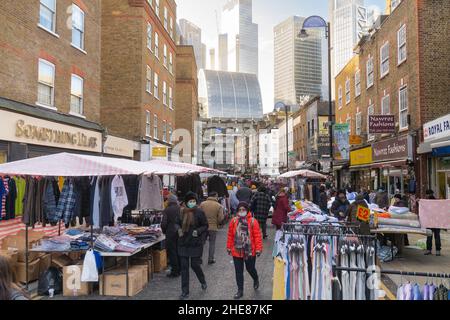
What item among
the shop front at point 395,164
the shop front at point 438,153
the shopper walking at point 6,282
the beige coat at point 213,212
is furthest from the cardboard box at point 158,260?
the shop front at point 395,164

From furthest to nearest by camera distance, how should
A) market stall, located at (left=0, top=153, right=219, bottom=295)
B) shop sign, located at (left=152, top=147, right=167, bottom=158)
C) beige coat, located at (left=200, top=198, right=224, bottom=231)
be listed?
shop sign, located at (left=152, top=147, right=167, bottom=158)
beige coat, located at (left=200, top=198, right=224, bottom=231)
market stall, located at (left=0, top=153, right=219, bottom=295)

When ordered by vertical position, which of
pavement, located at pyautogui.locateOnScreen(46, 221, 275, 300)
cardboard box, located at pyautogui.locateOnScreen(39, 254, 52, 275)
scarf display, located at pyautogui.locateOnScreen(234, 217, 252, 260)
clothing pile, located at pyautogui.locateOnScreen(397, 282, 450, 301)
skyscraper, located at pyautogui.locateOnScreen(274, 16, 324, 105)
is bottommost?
pavement, located at pyautogui.locateOnScreen(46, 221, 275, 300)

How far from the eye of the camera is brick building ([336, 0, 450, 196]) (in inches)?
715

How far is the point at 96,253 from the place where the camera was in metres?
8.01

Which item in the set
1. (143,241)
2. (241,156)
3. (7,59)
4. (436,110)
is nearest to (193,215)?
(143,241)

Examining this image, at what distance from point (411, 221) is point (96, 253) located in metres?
7.59

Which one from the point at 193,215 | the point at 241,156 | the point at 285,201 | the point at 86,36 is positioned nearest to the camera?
the point at 193,215

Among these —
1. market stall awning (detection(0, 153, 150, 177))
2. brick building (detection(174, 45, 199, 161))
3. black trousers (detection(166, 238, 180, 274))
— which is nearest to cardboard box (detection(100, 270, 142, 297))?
black trousers (detection(166, 238, 180, 274))

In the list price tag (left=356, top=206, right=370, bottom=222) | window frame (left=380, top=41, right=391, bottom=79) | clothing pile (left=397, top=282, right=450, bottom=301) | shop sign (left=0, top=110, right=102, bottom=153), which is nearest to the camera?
clothing pile (left=397, top=282, right=450, bottom=301)

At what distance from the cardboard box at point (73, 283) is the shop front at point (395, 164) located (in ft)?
48.1

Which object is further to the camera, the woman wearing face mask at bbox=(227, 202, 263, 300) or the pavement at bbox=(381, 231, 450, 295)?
the pavement at bbox=(381, 231, 450, 295)

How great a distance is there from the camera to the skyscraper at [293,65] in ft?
445

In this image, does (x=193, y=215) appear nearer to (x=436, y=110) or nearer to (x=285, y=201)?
(x=285, y=201)

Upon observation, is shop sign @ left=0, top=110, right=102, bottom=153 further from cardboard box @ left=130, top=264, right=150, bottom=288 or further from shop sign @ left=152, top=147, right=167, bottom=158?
shop sign @ left=152, top=147, right=167, bottom=158
